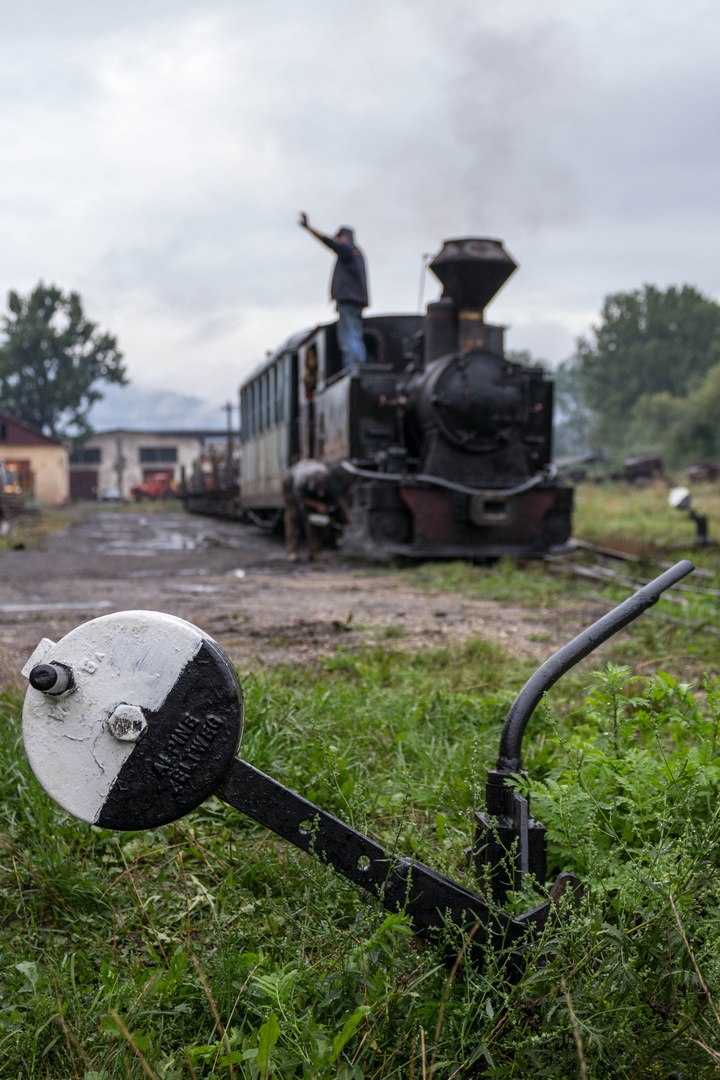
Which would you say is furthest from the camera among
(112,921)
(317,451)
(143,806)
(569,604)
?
(317,451)

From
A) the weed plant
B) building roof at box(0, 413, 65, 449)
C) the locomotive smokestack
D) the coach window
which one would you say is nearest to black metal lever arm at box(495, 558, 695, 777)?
the weed plant

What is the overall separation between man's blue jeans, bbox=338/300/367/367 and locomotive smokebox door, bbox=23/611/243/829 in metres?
9.43

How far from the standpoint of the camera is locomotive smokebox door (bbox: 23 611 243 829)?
49.8 inches

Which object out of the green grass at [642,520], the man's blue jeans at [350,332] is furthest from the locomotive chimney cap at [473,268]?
the green grass at [642,520]

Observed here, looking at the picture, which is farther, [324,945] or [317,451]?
[317,451]

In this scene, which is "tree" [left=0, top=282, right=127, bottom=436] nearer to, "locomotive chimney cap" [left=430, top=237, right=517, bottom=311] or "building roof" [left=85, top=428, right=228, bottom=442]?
"building roof" [left=85, top=428, right=228, bottom=442]

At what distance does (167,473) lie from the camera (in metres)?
60.7

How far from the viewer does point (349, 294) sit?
1034 centimetres

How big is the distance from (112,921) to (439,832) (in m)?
0.75

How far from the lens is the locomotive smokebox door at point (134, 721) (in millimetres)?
1266

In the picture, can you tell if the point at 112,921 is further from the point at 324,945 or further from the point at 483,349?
the point at 483,349

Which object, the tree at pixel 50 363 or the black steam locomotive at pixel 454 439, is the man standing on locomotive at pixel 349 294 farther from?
the tree at pixel 50 363

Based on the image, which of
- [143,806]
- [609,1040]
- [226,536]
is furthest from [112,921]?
[226,536]

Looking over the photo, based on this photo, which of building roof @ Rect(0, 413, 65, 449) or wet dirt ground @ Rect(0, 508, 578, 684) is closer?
wet dirt ground @ Rect(0, 508, 578, 684)
